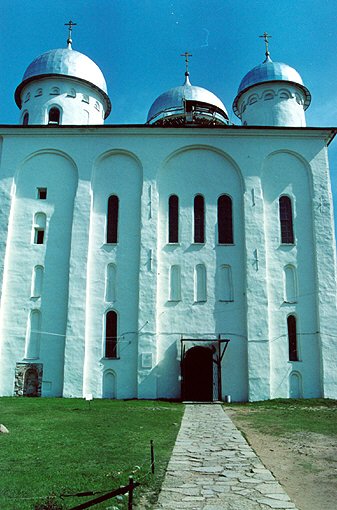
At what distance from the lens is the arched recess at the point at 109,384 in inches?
741

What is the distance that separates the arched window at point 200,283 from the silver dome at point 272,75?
10582 mm

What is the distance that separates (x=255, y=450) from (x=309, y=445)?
133cm

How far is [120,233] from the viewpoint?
20.3 m

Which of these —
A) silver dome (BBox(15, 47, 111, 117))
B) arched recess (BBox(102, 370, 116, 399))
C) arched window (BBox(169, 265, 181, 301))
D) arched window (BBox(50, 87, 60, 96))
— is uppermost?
silver dome (BBox(15, 47, 111, 117))

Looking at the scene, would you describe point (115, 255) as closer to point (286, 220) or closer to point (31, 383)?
point (31, 383)

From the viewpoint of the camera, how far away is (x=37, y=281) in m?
19.9

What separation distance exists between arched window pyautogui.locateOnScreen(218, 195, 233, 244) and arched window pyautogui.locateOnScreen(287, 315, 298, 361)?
384 centimetres

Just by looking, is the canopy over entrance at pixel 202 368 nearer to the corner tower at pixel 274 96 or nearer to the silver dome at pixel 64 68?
the corner tower at pixel 274 96

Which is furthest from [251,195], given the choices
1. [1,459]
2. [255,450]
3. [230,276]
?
[1,459]

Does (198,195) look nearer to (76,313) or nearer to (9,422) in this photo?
(76,313)

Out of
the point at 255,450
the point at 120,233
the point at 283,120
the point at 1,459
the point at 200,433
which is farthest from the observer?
the point at 283,120

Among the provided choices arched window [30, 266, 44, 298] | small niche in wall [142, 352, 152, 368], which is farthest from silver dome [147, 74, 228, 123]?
small niche in wall [142, 352, 152, 368]

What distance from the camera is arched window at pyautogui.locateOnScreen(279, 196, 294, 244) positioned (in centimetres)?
2045

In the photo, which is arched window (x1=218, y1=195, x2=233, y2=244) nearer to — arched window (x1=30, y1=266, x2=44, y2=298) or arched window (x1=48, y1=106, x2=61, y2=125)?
arched window (x1=30, y1=266, x2=44, y2=298)
